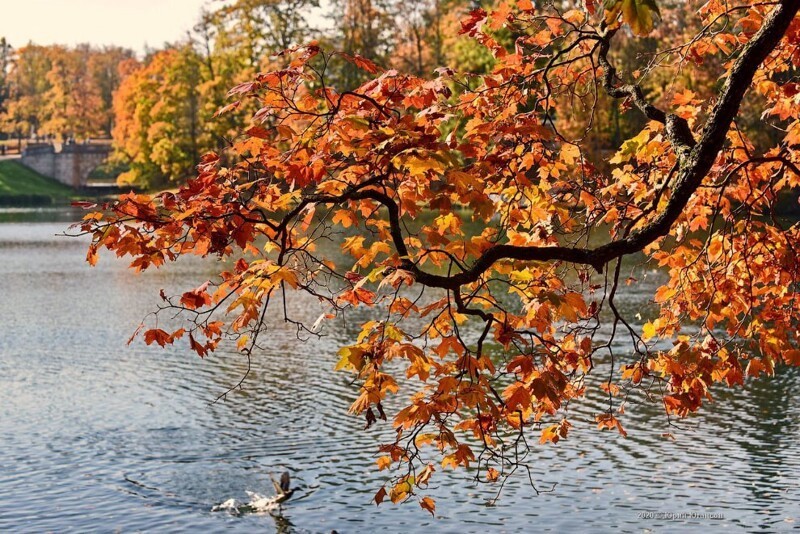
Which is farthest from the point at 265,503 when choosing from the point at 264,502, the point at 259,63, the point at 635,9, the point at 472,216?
the point at 259,63

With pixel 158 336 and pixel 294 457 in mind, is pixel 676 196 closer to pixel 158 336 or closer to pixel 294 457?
pixel 158 336

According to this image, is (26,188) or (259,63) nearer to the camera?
(259,63)

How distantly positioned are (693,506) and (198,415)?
8231 millimetres

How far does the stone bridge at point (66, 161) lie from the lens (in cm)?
9281

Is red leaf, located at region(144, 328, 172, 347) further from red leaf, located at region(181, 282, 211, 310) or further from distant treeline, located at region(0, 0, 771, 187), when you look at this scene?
distant treeline, located at region(0, 0, 771, 187)

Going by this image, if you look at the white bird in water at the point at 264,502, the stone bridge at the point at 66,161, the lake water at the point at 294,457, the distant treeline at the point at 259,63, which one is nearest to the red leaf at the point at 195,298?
the lake water at the point at 294,457

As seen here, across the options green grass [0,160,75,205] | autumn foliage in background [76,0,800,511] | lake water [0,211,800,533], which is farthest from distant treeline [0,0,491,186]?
autumn foliage in background [76,0,800,511]

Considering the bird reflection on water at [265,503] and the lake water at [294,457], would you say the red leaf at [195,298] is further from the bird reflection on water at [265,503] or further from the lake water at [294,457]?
the bird reflection on water at [265,503]

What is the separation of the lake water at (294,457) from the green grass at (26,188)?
65.1 m

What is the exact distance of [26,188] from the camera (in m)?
87.8

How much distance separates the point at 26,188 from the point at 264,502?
80574 millimetres

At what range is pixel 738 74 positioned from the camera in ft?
19.9

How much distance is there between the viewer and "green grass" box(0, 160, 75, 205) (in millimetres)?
84000

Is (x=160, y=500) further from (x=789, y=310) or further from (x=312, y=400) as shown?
(x=789, y=310)
